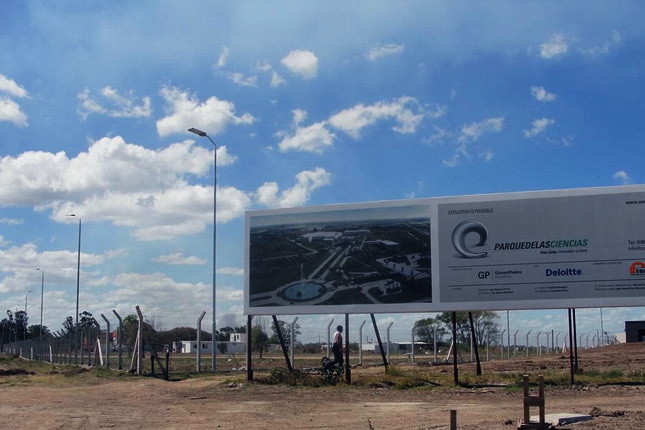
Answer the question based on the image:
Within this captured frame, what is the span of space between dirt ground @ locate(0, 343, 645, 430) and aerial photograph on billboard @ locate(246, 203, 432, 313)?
2.86m

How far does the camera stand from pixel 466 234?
2225 centimetres

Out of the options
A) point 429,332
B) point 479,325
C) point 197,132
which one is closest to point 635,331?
point 479,325

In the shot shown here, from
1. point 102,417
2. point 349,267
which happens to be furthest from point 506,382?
point 102,417

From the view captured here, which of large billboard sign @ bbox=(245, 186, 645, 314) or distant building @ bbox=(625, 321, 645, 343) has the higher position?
large billboard sign @ bbox=(245, 186, 645, 314)

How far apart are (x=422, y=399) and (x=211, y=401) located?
535 centimetres

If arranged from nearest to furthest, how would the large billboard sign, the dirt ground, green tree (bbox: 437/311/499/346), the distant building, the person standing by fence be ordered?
the dirt ground → the large billboard sign → the person standing by fence → green tree (bbox: 437/311/499/346) → the distant building

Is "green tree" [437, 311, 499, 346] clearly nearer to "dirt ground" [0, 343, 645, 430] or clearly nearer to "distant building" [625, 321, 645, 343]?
"distant building" [625, 321, 645, 343]

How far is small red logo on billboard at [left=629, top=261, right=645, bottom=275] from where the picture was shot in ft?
66.9

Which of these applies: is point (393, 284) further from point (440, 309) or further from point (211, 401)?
point (211, 401)

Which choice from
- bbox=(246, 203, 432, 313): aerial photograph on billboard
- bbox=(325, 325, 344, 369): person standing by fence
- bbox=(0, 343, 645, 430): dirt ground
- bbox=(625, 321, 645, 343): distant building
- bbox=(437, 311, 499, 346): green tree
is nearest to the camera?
bbox=(0, 343, 645, 430): dirt ground

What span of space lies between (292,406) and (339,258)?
7021 millimetres

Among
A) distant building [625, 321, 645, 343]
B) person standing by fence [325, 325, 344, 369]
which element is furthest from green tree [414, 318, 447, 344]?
distant building [625, 321, 645, 343]

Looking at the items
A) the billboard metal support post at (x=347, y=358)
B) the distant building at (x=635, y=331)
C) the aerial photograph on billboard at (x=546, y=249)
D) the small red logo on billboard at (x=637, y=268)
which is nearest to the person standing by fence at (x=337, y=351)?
the billboard metal support post at (x=347, y=358)

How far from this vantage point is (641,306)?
20766 mm
